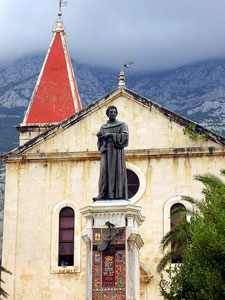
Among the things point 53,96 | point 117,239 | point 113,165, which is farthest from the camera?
point 53,96

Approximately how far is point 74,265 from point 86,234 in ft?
26.6

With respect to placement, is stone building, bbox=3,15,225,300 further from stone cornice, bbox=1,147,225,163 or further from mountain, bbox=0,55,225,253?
mountain, bbox=0,55,225,253

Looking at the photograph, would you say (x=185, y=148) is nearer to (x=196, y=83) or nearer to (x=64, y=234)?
(x=64, y=234)

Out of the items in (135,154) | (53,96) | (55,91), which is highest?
(55,91)

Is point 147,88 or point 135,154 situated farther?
point 147,88

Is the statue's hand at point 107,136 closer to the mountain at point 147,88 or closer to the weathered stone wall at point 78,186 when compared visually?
the weathered stone wall at point 78,186

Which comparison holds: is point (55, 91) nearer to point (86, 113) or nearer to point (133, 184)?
point (86, 113)

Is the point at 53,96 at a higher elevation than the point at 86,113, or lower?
higher

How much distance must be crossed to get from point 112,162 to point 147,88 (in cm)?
6201

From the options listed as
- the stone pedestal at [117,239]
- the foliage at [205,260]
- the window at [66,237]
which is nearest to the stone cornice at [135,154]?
the window at [66,237]

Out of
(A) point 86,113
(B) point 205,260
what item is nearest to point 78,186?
(A) point 86,113

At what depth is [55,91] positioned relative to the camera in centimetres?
3050

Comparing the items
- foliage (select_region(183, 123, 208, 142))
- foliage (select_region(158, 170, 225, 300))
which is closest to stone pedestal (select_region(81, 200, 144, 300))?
foliage (select_region(158, 170, 225, 300))

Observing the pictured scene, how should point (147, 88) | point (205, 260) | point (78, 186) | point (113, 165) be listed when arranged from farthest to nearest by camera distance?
point (147, 88) < point (78, 186) < point (205, 260) < point (113, 165)
